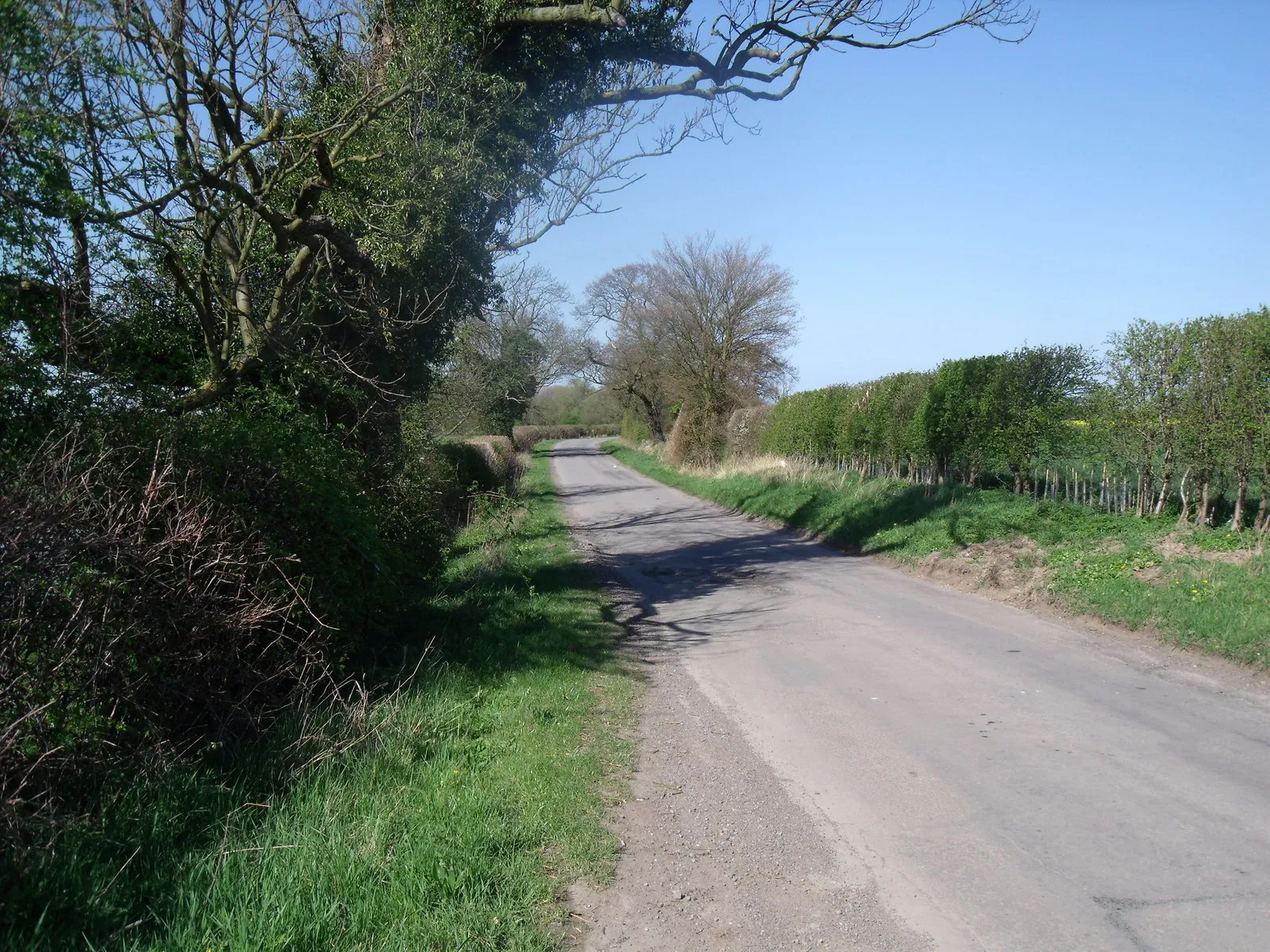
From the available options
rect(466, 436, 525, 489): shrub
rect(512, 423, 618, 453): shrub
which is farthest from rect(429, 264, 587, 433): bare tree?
rect(512, 423, 618, 453): shrub

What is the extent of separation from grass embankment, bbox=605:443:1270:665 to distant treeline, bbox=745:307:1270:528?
23.8 inches

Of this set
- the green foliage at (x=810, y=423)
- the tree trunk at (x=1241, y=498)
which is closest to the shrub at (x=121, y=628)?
the tree trunk at (x=1241, y=498)

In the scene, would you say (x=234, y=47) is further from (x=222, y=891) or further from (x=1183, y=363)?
(x=1183, y=363)

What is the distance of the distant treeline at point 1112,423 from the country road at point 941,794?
3.48 metres

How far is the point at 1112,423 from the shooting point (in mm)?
12656

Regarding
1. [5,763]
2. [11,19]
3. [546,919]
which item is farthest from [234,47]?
[546,919]

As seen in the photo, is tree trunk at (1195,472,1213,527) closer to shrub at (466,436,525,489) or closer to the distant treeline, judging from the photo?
the distant treeline

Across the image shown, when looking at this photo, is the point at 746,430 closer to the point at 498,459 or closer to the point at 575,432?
the point at 498,459

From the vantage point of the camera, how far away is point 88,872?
3.72 metres

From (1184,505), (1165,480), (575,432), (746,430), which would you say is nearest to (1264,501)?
(1184,505)

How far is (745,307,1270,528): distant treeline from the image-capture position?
35.2ft

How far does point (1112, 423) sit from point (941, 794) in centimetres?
940

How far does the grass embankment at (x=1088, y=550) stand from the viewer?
8.65 m

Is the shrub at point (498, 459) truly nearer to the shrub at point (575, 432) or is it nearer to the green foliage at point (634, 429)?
the green foliage at point (634, 429)
